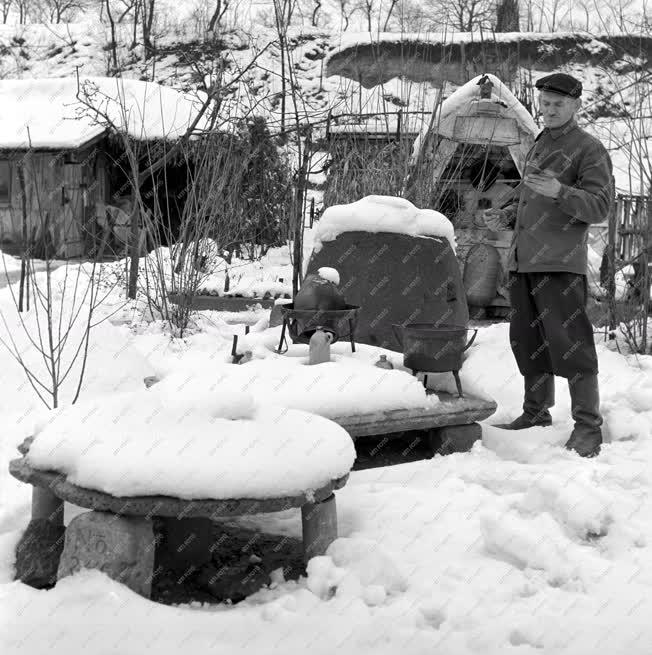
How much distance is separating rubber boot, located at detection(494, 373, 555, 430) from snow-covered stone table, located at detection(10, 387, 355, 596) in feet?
5.35

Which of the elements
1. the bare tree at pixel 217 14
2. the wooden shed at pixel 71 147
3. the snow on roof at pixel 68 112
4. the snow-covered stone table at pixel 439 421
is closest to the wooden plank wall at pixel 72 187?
the wooden shed at pixel 71 147

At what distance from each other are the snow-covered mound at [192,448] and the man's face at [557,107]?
2.00m

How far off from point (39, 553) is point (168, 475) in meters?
0.73

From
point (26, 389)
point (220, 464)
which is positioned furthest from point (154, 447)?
point (26, 389)

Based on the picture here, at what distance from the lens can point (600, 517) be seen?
9.62ft

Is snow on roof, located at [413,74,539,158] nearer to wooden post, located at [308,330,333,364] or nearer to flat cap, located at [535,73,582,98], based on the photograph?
wooden post, located at [308,330,333,364]

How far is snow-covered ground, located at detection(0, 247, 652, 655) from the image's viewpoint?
2.35 metres

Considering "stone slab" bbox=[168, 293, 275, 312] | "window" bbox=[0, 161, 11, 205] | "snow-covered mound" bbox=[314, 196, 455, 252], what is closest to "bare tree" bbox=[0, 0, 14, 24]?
"window" bbox=[0, 161, 11, 205]

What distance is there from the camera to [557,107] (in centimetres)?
402

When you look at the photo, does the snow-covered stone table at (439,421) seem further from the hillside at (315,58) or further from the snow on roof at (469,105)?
the hillside at (315,58)

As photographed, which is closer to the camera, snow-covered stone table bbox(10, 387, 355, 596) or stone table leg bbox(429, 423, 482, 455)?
snow-covered stone table bbox(10, 387, 355, 596)

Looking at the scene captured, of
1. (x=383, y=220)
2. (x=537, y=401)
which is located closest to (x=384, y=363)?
(x=537, y=401)

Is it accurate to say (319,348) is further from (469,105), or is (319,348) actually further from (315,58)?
(315,58)

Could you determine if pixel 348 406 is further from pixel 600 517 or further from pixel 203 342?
pixel 203 342
